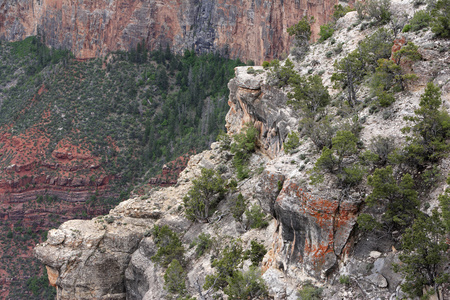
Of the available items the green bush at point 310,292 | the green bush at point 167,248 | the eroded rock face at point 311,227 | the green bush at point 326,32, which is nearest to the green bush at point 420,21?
the green bush at point 326,32

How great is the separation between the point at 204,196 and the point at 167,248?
21.6ft

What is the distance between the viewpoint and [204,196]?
48062 mm

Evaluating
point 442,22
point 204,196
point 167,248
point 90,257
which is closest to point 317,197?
point 442,22

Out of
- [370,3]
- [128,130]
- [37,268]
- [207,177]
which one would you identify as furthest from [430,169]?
[128,130]

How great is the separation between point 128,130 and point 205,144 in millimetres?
25189

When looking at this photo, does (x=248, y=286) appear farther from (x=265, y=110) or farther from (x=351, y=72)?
(x=265, y=110)

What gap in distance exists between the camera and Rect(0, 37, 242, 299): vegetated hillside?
106 metres

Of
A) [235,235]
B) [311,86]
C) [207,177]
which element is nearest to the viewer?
[311,86]

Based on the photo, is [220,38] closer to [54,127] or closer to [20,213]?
[54,127]

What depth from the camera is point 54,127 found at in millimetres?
113312

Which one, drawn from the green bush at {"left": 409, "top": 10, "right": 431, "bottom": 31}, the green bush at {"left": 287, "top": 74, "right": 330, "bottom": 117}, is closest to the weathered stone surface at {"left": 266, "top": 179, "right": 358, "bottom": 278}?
the green bush at {"left": 287, "top": 74, "right": 330, "bottom": 117}

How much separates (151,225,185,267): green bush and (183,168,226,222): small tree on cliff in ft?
9.81

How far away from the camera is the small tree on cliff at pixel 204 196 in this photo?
47656 mm

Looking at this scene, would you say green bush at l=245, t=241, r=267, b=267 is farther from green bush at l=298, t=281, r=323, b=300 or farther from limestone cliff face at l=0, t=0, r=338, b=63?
limestone cliff face at l=0, t=0, r=338, b=63
